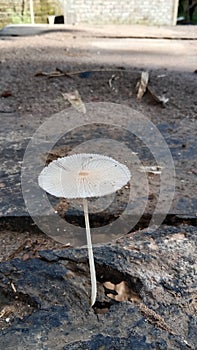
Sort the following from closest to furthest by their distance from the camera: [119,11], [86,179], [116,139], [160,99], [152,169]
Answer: [86,179] < [152,169] < [116,139] < [160,99] < [119,11]

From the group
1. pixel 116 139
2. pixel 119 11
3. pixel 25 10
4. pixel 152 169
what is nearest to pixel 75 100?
pixel 116 139

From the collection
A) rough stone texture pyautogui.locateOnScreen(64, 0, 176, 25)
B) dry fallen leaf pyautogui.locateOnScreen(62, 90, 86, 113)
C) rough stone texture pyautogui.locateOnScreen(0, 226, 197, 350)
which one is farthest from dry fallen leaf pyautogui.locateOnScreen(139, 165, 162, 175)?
rough stone texture pyautogui.locateOnScreen(64, 0, 176, 25)

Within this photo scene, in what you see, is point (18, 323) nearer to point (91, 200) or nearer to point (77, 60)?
point (91, 200)

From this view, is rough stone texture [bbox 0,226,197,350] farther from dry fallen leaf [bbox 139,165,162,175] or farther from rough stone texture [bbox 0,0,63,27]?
rough stone texture [bbox 0,0,63,27]

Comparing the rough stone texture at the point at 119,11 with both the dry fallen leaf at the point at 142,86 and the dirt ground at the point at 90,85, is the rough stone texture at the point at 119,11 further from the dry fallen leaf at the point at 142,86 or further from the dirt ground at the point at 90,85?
the dry fallen leaf at the point at 142,86

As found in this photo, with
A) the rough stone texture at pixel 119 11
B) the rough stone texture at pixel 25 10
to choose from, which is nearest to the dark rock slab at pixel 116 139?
the rough stone texture at pixel 119 11

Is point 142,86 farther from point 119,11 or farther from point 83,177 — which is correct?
point 119,11

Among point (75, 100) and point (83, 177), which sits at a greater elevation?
point (83, 177)
